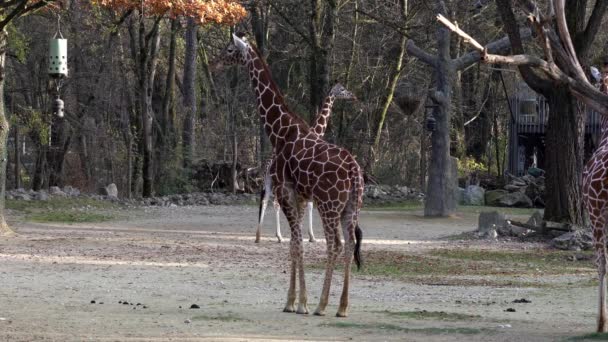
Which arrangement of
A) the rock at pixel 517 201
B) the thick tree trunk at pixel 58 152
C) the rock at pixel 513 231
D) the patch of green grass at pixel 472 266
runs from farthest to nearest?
the thick tree trunk at pixel 58 152, the rock at pixel 517 201, the rock at pixel 513 231, the patch of green grass at pixel 472 266

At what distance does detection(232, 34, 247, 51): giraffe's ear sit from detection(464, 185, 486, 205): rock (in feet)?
67.6

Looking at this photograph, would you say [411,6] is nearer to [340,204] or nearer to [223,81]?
[223,81]

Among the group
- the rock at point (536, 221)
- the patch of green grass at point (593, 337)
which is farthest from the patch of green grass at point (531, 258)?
the patch of green grass at point (593, 337)

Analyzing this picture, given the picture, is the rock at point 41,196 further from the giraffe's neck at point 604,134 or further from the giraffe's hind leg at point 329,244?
the giraffe's neck at point 604,134

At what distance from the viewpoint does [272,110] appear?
12297 mm

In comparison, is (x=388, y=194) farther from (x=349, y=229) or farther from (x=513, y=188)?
(x=349, y=229)

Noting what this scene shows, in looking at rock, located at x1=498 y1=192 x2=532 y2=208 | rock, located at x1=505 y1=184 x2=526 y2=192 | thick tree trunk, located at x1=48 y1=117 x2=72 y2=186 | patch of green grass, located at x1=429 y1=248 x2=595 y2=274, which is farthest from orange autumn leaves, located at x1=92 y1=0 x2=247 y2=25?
thick tree trunk, located at x1=48 y1=117 x2=72 y2=186

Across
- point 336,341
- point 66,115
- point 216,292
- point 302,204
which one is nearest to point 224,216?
point 66,115

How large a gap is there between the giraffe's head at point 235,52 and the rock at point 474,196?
66.8 ft

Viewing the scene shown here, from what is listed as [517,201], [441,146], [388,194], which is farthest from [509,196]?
[441,146]

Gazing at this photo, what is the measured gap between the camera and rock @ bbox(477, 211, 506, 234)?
21991 mm

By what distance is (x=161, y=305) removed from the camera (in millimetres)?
12148

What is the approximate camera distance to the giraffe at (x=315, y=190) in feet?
37.1

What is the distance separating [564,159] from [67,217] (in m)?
11.1
